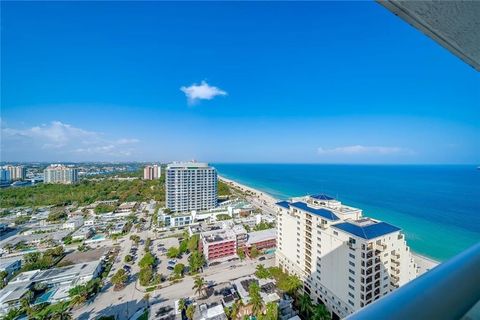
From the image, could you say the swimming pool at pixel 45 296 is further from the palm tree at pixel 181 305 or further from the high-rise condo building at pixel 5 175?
the high-rise condo building at pixel 5 175

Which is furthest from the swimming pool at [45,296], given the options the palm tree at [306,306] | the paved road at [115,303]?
the palm tree at [306,306]

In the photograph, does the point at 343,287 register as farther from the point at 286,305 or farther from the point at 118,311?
the point at 118,311

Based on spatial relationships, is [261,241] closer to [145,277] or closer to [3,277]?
[145,277]

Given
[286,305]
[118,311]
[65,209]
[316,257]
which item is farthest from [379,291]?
[65,209]

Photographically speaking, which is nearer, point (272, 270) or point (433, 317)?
point (433, 317)

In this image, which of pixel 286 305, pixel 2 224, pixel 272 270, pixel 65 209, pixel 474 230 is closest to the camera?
pixel 286 305

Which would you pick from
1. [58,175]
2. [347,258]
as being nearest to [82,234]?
[347,258]

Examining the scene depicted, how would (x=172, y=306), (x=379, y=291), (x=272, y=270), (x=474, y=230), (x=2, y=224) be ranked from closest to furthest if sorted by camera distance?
(x=379, y=291) < (x=172, y=306) < (x=272, y=270) < (x=474, y=230) < (x=2, y=224)
